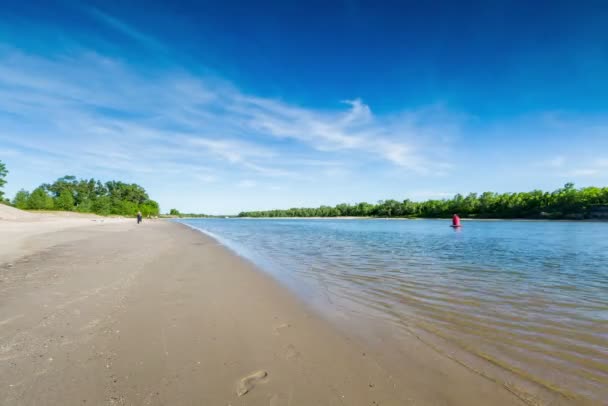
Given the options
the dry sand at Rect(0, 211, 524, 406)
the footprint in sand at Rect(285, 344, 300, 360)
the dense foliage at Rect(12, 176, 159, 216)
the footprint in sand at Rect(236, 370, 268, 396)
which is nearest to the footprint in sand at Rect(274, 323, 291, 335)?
the dry sand at Rect(0, 211, 524, 406)

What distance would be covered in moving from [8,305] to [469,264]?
14.4m

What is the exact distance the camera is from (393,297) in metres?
6.79

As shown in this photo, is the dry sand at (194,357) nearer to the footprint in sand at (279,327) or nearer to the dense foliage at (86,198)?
the footprint in sand at (279,327)

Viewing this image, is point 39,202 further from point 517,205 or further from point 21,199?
point 517,205

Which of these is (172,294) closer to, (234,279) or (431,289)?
(234,279)

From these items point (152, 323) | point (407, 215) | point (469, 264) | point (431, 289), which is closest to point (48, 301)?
point (152, 323)

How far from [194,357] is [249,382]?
3.24 feet

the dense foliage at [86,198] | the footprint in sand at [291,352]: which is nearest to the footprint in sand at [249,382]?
the footprint in sand at [291,352]

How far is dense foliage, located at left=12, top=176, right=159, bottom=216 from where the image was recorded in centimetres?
8125

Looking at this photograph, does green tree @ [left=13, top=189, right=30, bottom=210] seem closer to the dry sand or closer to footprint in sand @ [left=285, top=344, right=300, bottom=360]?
the dry sand

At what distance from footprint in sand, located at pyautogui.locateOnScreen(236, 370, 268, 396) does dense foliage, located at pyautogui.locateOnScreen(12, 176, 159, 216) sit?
10751 cm

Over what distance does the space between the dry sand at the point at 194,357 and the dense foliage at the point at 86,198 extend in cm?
10350

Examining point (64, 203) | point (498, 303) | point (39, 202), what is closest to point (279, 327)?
point (498, 303)

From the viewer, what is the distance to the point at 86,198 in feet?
342
